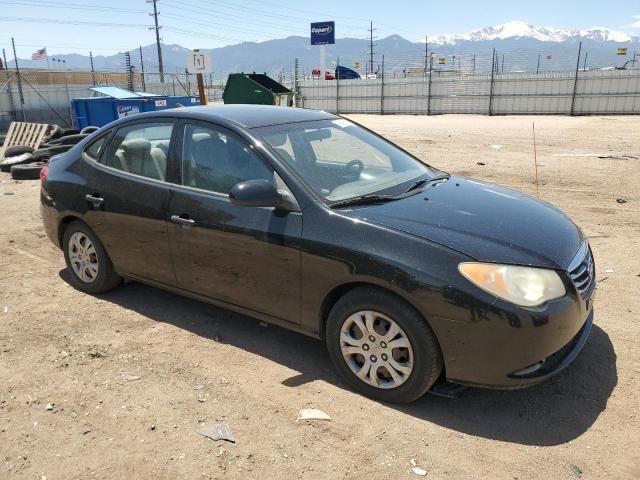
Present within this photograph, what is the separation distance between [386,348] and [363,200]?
939mm

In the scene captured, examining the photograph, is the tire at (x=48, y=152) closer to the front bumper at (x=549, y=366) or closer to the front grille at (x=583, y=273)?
the front grille at (x=583, y=273)

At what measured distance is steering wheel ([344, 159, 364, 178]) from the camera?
3.92m

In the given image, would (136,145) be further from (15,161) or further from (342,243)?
(15,161)

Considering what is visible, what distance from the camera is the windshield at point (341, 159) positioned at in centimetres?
367

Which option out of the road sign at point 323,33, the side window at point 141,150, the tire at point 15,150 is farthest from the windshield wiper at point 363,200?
the road sign at point 323,33

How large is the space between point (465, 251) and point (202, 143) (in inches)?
81.5

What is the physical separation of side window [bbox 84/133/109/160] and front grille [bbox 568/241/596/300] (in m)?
3.76

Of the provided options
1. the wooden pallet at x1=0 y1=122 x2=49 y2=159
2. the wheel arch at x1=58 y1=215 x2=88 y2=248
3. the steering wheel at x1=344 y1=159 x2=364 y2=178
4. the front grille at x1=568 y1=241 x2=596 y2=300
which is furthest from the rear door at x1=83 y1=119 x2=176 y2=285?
the wooden pallet at x1=0 y1=122 x2=49 y2=159

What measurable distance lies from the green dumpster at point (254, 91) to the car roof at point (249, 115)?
12383 millimetres

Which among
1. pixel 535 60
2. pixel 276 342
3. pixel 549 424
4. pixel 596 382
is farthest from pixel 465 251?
pixel 535 60

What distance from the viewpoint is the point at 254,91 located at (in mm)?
16719

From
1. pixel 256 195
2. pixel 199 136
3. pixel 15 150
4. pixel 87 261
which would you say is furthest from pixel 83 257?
pixel 15 150

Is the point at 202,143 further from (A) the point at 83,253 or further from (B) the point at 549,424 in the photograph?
(B) the point at 549,424

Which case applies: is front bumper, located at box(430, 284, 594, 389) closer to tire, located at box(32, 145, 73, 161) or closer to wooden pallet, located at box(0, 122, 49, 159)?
tire, located at box(32, 145, 73, 161)
